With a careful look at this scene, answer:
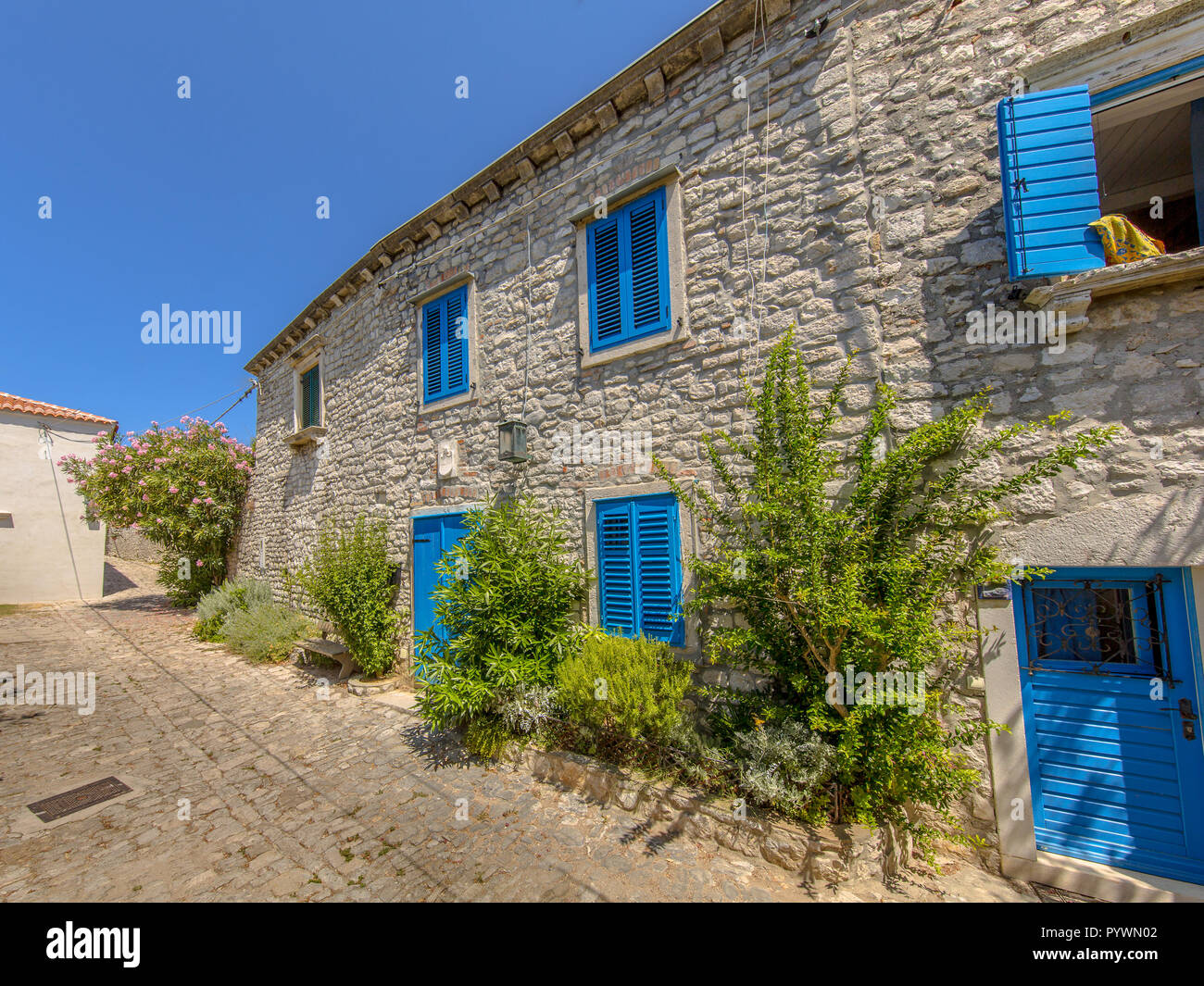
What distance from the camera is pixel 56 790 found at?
4.15 metres

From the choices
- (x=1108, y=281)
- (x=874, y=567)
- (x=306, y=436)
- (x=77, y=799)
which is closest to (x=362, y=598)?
(x=77, y=799)

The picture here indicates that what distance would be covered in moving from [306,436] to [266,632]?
12.3 ft

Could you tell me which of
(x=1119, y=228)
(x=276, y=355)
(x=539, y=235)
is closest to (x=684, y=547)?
(x=1119, y=228)

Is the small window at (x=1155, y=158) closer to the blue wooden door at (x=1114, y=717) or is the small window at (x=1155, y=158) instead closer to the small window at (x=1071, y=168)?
the small window at (x=1071, y=168)

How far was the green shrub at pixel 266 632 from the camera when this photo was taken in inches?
334

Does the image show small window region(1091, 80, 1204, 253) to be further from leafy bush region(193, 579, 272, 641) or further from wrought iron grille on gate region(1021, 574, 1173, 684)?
leafy bush region(193, 579, 272, 641)

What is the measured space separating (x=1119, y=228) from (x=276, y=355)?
545 inches

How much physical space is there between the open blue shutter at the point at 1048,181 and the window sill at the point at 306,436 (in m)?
10.1

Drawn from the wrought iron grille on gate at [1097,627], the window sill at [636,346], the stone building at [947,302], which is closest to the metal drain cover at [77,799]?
the stone building at [947,302]

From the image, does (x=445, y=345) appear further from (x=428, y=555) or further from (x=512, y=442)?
(x=428, y=555)

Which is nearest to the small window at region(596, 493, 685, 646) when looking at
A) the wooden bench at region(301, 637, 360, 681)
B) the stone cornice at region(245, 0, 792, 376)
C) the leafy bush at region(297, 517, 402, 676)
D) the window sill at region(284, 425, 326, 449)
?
the leafy bush at region(297, 517, 402, 676)

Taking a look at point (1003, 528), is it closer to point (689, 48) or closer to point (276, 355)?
point (689, 48)
